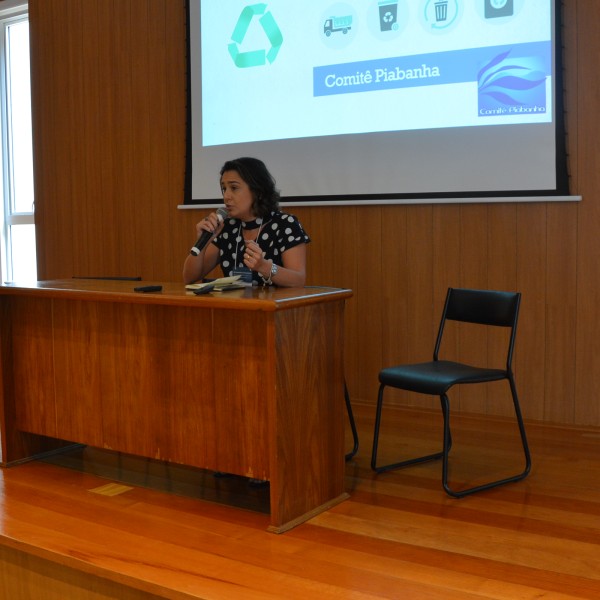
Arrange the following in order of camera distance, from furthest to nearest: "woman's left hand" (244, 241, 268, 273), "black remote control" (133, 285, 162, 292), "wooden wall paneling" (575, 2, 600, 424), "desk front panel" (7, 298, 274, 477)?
1. "wooden wall paneling" (575, 2, 600, 424)
2. "black remote control" (133, 285, 162, 292)
3. "woman's left hand" (244, 241, 268, 273)
4. "desk front panel" (7, 298, 274, 477)

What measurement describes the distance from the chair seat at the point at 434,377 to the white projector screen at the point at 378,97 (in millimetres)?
1212

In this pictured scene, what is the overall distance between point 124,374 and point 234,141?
2157 mm

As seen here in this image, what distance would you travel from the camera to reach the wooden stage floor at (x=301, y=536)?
2189 mm

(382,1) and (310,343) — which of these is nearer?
(310,343)

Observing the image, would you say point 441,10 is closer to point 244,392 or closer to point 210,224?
point 210,224

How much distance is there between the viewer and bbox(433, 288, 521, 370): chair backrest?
3121mm

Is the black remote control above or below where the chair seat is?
above

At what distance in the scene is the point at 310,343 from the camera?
107 inches

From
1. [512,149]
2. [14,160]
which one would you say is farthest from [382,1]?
[14,160]

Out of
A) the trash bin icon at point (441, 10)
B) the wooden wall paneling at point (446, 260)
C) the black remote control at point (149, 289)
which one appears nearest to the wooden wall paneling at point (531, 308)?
the wooden wall paneling at point (446, 260)

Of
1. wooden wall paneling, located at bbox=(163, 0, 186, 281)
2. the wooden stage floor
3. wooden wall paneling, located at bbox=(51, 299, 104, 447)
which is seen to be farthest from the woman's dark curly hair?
wooden wall paneling, located at bbox=(163, 0, 186, 281)

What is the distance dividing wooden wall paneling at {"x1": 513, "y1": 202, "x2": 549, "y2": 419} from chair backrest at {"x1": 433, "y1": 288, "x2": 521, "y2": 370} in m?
0.69

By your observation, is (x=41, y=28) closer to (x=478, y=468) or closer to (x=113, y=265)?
(x=113, y=265)

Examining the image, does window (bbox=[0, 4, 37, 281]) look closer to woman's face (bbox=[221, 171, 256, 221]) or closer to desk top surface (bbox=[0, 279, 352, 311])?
desk top surface (bbox=[0, 279, 352, 311])
